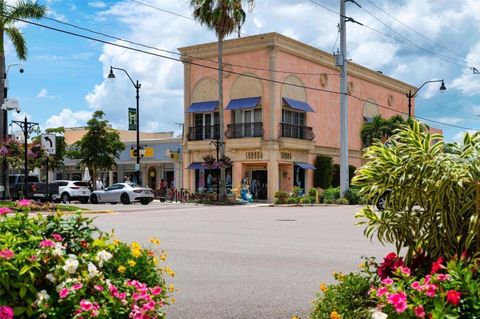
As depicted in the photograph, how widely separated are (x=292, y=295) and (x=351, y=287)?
3.09 metres

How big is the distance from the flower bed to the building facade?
36.0 m

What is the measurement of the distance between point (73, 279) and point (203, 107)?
39.6 metres

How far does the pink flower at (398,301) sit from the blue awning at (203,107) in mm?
39466

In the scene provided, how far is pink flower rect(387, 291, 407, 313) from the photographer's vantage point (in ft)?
12.3

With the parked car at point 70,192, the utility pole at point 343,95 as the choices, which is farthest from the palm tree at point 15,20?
the utility pole at point 343,95

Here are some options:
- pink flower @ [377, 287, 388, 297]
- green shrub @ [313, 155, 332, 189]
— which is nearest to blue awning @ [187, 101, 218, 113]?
green shrub @ [313, 155, 332, 189]

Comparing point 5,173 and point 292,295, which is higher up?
point 5,173

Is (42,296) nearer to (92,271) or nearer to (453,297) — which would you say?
(92,271)

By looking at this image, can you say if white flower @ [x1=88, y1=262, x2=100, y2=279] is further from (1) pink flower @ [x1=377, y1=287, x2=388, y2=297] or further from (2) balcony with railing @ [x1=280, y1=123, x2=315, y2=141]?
(2) balcony with railing @ [x1=280, y1=123, x2=315, y2=141]

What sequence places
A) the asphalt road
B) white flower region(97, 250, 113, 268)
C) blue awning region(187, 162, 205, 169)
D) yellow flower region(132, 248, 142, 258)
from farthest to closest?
blue awning region(187, 162, 205, 169) → the asphalt road → yellow flower region(132, 248, 142, 258) → white flower region(97, 250, 113, 268)

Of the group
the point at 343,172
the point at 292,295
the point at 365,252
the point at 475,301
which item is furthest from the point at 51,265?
the point at 343,172

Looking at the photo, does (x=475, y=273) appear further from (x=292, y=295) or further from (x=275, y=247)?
(x=275, y=247)

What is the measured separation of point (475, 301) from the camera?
3.84 meters

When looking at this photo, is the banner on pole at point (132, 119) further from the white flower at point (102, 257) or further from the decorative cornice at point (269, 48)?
the white flower at point (102, 257)
